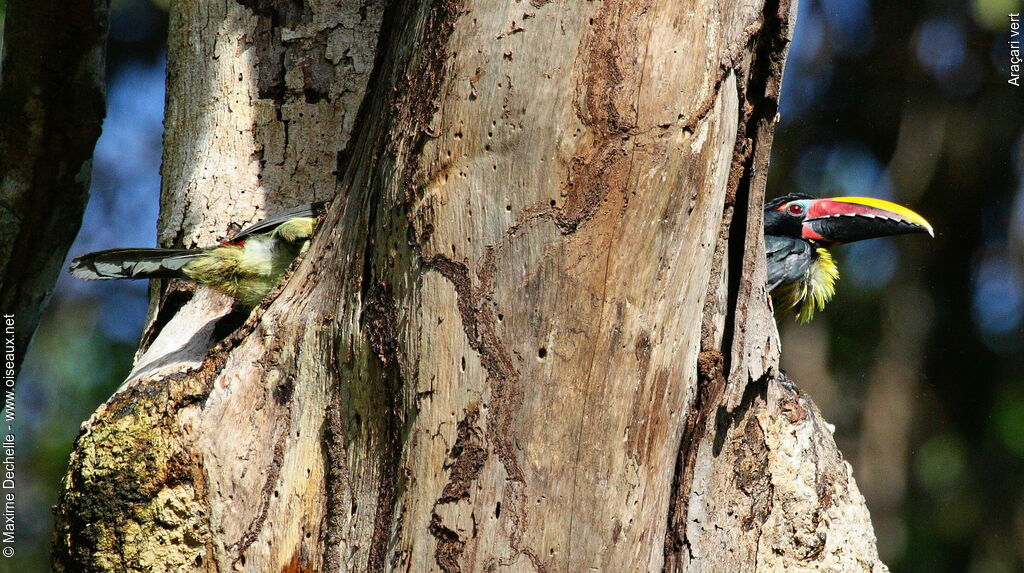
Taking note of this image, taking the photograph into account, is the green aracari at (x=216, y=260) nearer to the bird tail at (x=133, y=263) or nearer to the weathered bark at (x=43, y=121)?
the bird tail at (x=133, y=263)

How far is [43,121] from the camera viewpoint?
3664 mm

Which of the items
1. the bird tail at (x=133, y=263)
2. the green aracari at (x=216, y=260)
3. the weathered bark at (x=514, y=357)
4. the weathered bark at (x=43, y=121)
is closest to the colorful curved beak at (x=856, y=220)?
the weathered bark at (x=514, y=357)

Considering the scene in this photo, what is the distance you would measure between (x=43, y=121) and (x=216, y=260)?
1307 mm

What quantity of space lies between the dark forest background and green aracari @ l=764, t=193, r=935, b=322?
119 inches

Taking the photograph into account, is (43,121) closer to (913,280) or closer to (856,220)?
(856,220)

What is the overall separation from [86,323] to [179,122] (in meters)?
5.21

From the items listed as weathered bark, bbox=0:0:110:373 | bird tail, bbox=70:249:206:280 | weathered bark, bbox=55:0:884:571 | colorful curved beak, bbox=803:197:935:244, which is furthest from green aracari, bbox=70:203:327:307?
colorful curved beak, bbox=803:197:935:244

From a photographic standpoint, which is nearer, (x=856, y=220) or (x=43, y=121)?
(x=43, y=121)

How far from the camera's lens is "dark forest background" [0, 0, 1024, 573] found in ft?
25.8

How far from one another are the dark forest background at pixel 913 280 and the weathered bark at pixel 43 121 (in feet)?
13.1

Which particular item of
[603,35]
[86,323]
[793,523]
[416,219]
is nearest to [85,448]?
[416,219]

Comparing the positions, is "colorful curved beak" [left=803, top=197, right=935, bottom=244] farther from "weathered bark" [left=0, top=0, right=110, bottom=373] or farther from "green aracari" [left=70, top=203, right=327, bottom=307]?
"weathered bark" [left=0, top=0, right=110, bottom=373]

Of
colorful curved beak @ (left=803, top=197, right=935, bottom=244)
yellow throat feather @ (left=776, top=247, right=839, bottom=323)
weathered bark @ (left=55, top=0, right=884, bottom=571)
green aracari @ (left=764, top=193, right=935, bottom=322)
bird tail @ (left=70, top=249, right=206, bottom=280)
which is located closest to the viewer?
weathered bark @ (left=55, top=0, right=884, bottom=571)

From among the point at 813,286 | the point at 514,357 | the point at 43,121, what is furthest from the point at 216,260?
the point at 813,286
